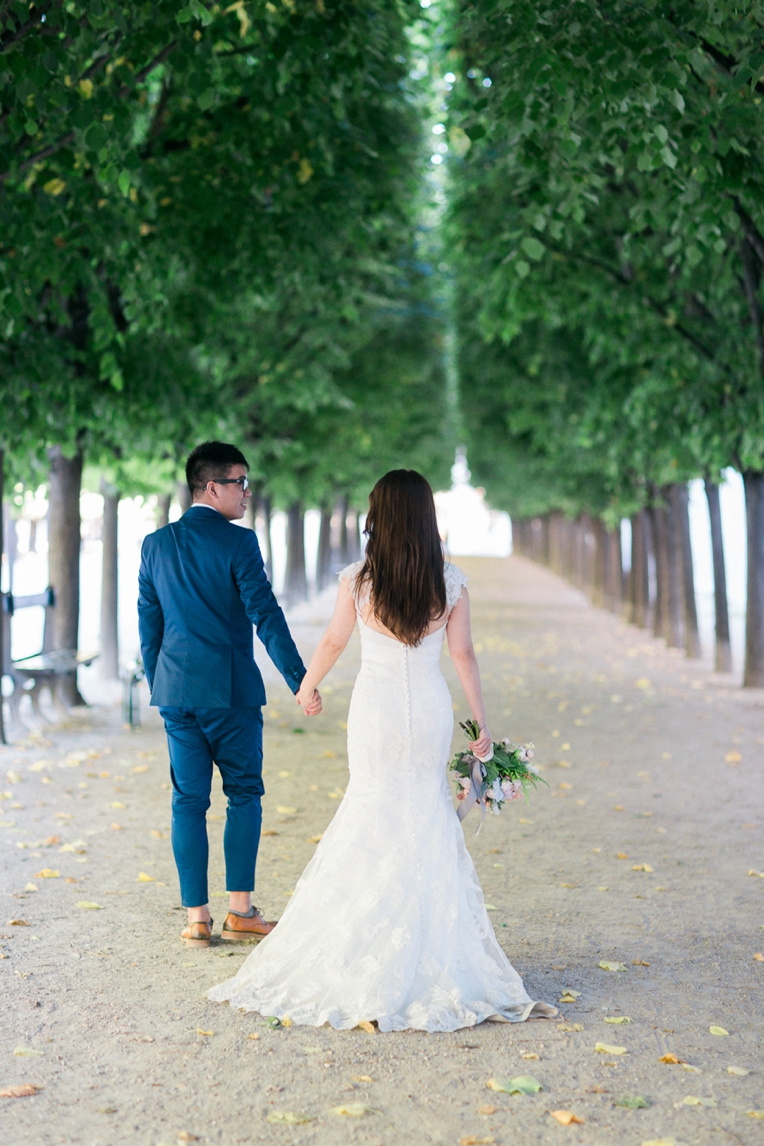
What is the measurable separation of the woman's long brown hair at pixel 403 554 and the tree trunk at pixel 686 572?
15.3 meters

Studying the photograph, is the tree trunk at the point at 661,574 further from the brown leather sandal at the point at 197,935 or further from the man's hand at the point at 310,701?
the man's hand at the point at 310,701

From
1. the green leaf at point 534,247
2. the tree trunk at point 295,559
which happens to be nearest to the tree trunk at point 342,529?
the tree trunk at point 295,559

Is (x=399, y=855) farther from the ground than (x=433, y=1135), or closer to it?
farther from the ground

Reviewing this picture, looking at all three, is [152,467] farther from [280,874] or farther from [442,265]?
[442,265]

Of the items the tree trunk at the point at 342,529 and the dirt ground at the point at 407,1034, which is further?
the tree trunk at the point at 342,529

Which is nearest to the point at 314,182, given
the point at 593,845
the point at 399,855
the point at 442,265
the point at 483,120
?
the point at 483,120

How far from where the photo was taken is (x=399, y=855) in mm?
4855

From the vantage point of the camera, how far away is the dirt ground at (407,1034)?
3828mm

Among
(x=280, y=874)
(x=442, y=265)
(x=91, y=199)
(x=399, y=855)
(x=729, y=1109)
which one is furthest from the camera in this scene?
(x=442, y=265)

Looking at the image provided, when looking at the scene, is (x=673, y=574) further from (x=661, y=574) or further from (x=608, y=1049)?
(x=608, y=1049)

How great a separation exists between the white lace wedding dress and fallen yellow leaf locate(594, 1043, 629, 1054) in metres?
0.35

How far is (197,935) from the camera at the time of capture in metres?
5.65

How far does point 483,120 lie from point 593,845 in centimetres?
480

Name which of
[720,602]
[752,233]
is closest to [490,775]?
[752,233]
